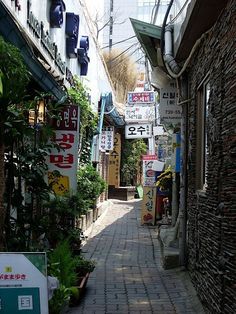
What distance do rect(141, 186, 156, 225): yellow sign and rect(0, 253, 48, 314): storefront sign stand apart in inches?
546

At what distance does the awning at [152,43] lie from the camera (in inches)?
380

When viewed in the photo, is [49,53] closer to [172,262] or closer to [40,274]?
[172,262]

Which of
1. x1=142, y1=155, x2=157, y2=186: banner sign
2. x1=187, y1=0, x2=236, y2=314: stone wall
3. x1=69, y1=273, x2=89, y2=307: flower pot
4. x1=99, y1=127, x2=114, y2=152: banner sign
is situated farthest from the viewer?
x1=99, y1=127, x2=114, y2=152: banner sign

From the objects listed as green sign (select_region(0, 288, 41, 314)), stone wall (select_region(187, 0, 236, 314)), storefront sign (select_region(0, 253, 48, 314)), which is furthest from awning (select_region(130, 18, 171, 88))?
green sign (select_region(0, 288, 41, 314))

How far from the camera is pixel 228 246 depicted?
5.20 m

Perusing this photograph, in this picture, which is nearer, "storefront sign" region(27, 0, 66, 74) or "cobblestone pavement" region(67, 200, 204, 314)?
"cobblestone pavement" region(67, 200, 204, 314)

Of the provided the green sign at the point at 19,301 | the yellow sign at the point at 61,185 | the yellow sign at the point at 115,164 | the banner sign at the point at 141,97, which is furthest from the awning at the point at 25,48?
the yellow sign at the point at 115,164

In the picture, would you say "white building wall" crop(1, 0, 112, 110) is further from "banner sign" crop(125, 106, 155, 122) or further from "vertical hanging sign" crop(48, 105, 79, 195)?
"banner sign" crop(125, 106, 155, 122)

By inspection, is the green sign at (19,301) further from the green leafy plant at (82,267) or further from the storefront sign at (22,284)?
the green leafy plant at (82,267)

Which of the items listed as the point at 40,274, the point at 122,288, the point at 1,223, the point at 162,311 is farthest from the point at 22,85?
the point at 122,288

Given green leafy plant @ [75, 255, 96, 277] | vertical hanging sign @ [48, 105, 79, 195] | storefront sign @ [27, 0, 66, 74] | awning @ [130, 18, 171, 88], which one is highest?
storefront sign @ [27, 0, 66, 74]

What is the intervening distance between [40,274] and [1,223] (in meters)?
1.16

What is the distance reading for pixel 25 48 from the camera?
6.57m

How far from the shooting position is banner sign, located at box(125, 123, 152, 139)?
25.7m
